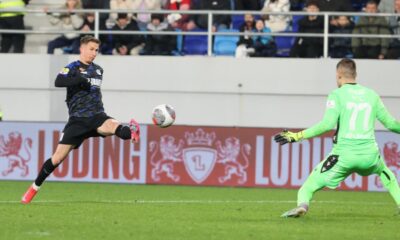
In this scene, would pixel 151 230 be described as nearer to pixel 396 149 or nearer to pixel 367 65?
pixel 396 149

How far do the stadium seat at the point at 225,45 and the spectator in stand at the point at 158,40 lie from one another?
919 mm

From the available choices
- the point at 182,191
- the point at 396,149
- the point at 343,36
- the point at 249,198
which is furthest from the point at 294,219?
the point at 343,36

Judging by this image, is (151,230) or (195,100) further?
(195,100)

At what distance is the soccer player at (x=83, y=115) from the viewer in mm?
14641

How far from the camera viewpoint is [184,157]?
2114cm

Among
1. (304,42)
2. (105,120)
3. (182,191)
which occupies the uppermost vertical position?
(304,42)

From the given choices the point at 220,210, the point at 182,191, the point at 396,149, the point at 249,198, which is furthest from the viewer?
the point at 396,149

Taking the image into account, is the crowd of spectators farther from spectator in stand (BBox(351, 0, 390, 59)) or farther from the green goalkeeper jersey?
the green goalkeeper jersey

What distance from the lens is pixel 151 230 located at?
1101cm

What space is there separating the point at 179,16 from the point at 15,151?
454 cm

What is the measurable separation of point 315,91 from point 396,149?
9.65 ft

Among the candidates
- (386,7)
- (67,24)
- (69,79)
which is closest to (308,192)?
(69,79)

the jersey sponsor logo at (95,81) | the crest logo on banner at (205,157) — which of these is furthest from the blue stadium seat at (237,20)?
the jersey sponsor logo at (95,81)

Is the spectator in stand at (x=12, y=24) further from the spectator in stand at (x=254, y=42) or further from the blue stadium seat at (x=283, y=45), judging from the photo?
the blue stadium seat at (x=283, y=45)
